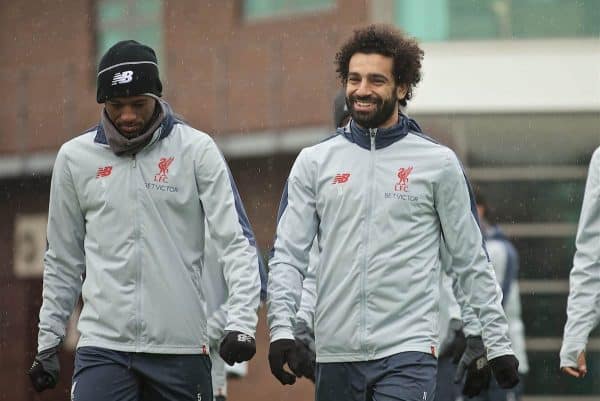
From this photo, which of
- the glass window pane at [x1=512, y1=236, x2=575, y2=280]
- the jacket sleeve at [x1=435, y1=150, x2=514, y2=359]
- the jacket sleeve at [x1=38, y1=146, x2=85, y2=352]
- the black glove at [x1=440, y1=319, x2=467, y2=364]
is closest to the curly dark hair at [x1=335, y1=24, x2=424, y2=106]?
the jacket sleeve at [x1=435, y1=150, x2=514, y2=359]

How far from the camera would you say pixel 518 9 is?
783 inches

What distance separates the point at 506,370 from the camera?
22.1 ft

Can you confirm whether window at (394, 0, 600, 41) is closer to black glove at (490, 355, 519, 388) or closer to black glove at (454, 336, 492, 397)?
black glove at (454, 336, 492, 397)

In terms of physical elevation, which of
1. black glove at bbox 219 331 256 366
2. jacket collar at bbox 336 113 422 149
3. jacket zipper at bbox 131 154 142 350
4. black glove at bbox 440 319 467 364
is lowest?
black glove at bbox 440 319 467 364

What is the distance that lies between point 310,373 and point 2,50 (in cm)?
2130

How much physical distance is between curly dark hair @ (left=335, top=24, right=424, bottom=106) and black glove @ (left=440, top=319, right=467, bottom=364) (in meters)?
2.19

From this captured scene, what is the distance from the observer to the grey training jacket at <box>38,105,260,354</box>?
6.68 meters

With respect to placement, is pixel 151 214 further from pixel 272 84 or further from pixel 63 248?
pixel 272 84

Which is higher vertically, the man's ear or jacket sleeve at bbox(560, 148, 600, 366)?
the man's ear

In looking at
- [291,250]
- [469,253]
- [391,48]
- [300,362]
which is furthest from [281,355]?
[391,48]

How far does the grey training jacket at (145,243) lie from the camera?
668cm

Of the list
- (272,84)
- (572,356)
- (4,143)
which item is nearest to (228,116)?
(272,84)

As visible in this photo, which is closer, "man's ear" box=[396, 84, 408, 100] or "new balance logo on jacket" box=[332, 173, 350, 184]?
"new balance logo on jacket" box=[332, 173, 350, 184]

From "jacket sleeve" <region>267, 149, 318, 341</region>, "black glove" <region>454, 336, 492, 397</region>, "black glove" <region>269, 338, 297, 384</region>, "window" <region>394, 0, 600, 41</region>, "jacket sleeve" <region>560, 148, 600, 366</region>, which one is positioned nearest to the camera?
"black glove" <region>269, 338, 297, 384</region>
